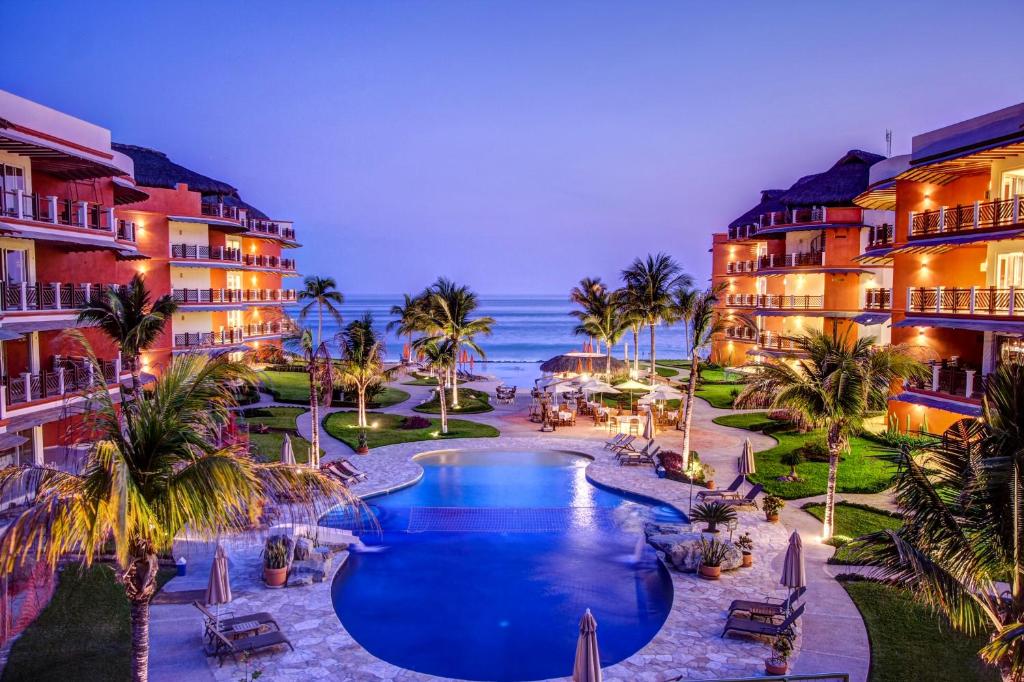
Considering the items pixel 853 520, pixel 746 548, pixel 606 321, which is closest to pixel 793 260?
pixel 606 321

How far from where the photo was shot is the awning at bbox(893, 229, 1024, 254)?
752 inches

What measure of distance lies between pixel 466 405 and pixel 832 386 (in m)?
22.8

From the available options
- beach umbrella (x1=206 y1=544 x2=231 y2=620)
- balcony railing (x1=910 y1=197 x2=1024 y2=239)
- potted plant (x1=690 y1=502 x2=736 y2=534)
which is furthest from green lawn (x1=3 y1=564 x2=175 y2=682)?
balcony railing (x1=910 y1=197 x2=1024 y2=239)

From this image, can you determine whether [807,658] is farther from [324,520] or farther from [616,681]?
[324,520]

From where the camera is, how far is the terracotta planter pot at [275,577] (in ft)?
45.1

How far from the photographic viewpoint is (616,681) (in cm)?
1048

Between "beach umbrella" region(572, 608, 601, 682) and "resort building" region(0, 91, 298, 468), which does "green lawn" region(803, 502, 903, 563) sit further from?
"resort building" region(0, 91, 298, 468)

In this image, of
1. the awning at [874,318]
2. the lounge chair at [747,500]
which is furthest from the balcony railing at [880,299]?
the lounge chair at [747,500]

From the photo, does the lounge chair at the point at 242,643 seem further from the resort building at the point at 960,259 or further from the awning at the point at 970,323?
the awning at the point at 970,323

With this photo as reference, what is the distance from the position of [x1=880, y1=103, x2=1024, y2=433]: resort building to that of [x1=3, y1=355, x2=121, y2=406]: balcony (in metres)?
23.6

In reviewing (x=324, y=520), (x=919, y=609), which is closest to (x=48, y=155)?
(x=324, y=520)

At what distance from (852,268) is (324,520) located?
3206 cm

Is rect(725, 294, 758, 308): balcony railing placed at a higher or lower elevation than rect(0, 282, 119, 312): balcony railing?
higher

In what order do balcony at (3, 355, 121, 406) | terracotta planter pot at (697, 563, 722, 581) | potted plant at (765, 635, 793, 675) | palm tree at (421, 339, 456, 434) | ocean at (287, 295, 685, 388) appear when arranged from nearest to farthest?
potted plant at (765, 635, 793, 675)
terracotta planter pot at (697, 563, 722, 581)
balcony at (3, 355, 121, 406)
palm tree at (421, 339, 456, 434)
ocean at (287, 295, 685, 388)
